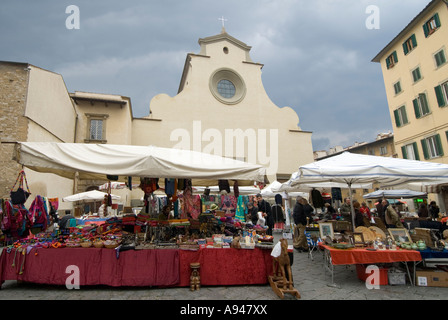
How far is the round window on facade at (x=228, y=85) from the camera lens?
20.8m

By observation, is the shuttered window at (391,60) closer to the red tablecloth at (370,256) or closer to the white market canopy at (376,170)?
the white market canopy at (376,170)

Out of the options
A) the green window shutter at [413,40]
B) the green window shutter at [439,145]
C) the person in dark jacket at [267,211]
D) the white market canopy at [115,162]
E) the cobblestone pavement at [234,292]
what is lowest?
the cobblestone pavement at [234,292]

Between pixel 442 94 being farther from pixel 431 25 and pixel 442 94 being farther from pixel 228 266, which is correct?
pixel 228 266

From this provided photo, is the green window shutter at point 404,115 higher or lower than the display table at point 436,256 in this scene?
higher

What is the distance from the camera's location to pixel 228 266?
13.8 ft

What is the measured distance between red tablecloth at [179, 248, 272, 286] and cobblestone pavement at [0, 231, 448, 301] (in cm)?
11

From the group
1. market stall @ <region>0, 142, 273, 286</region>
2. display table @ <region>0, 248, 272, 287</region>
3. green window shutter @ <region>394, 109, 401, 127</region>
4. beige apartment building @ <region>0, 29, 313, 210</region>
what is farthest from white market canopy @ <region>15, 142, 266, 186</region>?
green window shutter @ <region>394, 109, 401, 127</region>

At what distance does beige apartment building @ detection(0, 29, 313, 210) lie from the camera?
1312 cm

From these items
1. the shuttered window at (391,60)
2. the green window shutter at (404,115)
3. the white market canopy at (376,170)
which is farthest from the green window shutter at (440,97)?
the white market canopy at (376,170)

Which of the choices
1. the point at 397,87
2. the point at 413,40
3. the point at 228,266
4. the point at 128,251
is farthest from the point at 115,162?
the point at 397,87

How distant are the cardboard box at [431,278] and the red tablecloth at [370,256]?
11.0 inches

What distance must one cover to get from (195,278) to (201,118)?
16309mm
